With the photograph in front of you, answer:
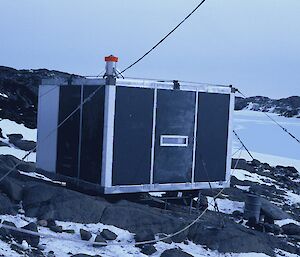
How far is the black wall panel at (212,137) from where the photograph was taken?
11.1 m

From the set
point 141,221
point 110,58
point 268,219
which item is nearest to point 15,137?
point 110,58

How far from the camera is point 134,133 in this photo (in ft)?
33.3

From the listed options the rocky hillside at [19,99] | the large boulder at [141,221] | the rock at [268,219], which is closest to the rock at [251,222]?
the rock at [268,219]

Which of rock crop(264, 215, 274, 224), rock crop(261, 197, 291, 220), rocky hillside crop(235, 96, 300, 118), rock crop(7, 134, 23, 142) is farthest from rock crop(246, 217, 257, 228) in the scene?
rocky hillside crop(235, 96, 300, 118)

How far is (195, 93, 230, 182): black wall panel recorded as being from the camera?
11.1m

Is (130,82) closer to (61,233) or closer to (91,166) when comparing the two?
(91,166)

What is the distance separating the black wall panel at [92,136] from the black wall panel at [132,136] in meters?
0.28

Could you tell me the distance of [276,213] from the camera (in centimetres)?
1286

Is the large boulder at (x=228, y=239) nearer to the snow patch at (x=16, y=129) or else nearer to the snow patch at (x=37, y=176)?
the snow patch at (x=37, y=176)

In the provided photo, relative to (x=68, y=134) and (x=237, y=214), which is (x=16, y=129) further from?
(x=237, y=214)

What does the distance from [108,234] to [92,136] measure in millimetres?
2183

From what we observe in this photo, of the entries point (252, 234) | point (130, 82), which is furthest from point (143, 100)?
point (252, 234)

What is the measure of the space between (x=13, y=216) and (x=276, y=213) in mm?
6443

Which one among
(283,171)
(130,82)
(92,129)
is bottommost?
(283,171)
